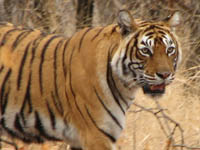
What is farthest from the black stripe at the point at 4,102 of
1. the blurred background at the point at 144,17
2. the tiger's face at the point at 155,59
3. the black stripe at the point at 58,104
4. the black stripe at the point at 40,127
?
the blurred background at the point at 144,17

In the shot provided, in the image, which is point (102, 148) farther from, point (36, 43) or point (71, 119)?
point (36, 43)

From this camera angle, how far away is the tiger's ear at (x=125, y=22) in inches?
141

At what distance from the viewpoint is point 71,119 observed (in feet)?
12.6

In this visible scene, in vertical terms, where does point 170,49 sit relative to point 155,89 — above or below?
above

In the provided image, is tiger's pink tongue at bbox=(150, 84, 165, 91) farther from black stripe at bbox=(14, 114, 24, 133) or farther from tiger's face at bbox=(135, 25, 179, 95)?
black stripe at bbox=(14, 114, 24, 133)

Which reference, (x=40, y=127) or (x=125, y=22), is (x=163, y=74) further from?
A: (x=40, y=127)

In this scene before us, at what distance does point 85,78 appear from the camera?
377 centimetres

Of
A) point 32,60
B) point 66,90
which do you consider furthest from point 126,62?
point 32,60

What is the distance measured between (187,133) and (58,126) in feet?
6.02

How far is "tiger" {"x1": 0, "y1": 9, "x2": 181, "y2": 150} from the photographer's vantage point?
3635 millimetres

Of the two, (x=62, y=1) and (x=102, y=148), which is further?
(x=62, y=1)

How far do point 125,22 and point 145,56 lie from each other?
27 cm

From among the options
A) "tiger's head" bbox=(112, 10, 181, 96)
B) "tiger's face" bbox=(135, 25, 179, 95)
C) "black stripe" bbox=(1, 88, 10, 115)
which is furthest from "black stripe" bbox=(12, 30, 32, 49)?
"tiger's face" bbox=(135, 25, 179, 95)

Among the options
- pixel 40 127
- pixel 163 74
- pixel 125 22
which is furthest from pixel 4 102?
pixel 163 74
